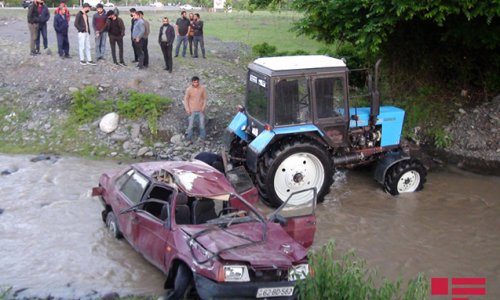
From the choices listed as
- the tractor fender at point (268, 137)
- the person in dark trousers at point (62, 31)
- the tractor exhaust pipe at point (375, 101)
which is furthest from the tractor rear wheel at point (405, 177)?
the person in dark trousers at point (62, 31)

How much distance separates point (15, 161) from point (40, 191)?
1935 millimetres

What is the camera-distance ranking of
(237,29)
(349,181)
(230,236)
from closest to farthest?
(230,236), (349,181), (237,29)

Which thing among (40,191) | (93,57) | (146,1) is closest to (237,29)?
(93,57)

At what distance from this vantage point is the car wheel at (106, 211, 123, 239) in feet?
29.6

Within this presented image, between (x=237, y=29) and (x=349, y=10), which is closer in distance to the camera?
(x=349, y=10)

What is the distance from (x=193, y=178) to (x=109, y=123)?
654cm

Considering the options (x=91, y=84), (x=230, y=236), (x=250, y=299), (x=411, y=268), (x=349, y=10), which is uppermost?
(x=349, y=10)

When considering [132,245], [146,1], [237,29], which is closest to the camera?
[132,245]

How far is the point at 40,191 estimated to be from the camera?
447 inches

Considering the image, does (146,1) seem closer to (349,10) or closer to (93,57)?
(93,57)

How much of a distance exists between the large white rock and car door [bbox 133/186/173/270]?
20.3 ft

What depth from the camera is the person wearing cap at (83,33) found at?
15914 millimetres

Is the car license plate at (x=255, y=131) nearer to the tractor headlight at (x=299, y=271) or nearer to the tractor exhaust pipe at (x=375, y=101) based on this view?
the tractor exhaust pipe at (x=375, y=101)

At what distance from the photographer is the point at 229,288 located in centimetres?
654
